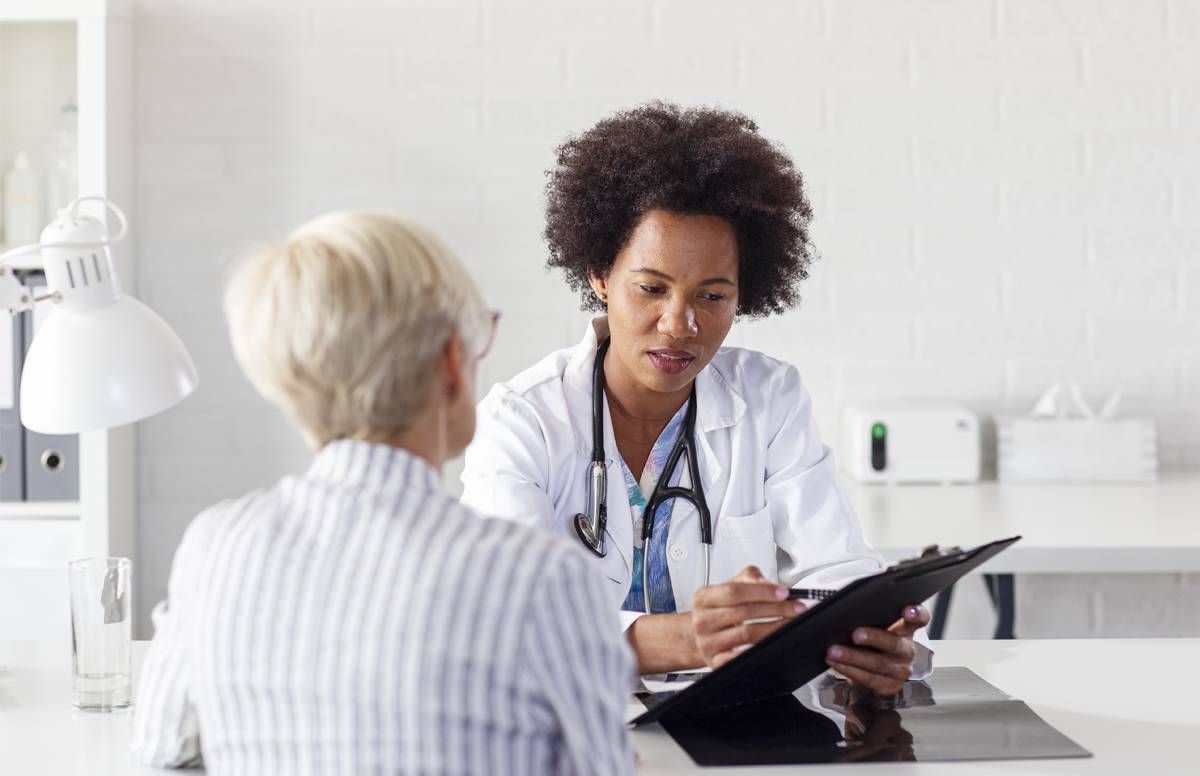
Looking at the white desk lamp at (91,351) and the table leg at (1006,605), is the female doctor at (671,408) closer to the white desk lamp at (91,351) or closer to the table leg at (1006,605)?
the white desk lamp at (91,351)

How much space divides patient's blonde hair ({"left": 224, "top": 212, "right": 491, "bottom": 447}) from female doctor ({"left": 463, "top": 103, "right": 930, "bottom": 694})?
77 cm

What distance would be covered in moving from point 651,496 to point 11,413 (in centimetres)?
153

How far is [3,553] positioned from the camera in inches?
111

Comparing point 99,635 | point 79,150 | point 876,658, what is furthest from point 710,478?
point 79,150

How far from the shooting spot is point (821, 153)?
312 cm

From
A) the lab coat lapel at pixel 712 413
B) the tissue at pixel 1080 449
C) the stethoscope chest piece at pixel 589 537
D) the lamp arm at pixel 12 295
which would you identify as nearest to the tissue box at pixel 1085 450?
the tissue at pixel 1080 449

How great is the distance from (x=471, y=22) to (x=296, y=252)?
225cm

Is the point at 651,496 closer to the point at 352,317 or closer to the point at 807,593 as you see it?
the point at 807,593

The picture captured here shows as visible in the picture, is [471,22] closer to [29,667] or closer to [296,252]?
[29,667]

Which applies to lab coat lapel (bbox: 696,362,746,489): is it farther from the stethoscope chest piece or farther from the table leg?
the table leg

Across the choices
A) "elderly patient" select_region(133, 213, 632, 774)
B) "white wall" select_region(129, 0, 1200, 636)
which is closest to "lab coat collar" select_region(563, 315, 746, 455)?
"elderly patient" select_region(133, 213, 632, 774)

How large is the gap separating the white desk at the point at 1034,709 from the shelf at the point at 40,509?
1.19 metres

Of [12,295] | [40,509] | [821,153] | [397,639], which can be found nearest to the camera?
[397,639]

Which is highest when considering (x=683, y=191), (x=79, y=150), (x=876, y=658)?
(x=79, y=150)
